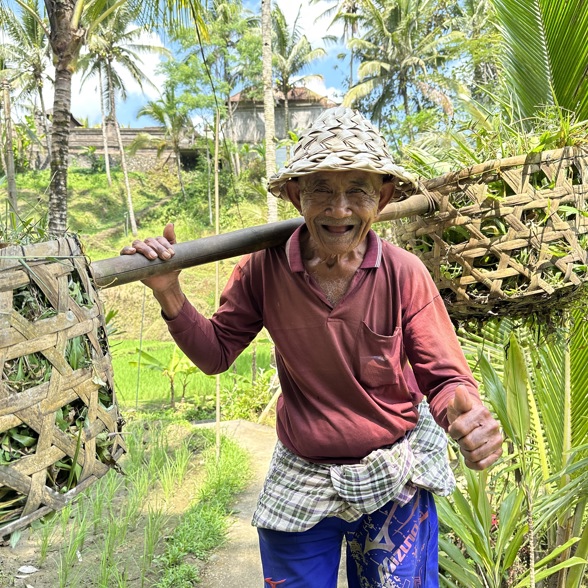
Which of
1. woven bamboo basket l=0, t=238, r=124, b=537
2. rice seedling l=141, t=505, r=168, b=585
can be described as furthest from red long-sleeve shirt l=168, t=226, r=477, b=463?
rice seedling l=141, t=505, r=168, b=585

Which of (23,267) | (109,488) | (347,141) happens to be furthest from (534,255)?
(109,488)

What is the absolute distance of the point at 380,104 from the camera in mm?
22391

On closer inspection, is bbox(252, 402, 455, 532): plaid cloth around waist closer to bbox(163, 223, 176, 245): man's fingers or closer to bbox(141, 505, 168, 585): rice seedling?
bbox(163, 223, 176, 245): man's fingers

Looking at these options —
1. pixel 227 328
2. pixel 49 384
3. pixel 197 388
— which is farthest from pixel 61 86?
pixel 49 384

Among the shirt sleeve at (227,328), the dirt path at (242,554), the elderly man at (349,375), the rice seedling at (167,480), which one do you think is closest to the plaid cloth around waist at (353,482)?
the elderly man at (349,375)

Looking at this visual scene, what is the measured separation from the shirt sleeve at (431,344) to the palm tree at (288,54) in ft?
74.3

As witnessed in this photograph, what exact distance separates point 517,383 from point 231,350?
28.9 inches

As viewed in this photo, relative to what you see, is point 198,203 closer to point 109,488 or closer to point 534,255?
point 109,488

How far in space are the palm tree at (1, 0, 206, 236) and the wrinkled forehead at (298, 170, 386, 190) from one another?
5.34 metres

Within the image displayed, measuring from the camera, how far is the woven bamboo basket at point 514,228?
1313mm

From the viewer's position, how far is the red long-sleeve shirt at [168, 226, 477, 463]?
129 centimetres

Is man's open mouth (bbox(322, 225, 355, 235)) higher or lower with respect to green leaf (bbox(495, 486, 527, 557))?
higher

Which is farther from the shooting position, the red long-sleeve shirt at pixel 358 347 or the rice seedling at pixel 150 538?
the rice seedling at pixel 150 538

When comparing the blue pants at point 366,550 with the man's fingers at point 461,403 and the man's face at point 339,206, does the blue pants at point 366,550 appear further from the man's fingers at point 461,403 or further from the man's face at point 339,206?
the man's face at point 339,206
